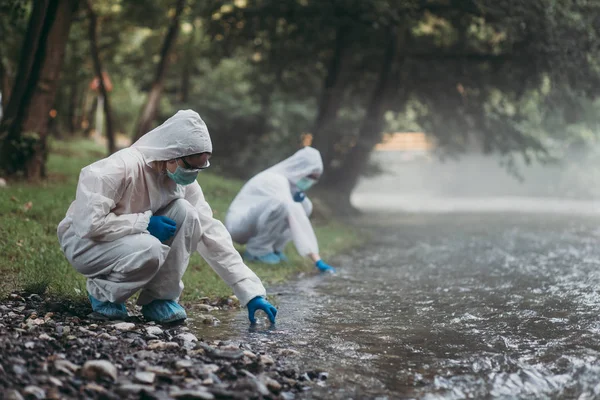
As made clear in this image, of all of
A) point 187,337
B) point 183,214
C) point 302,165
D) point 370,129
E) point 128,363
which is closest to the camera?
point 128,363

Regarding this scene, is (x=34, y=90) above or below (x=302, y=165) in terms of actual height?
above

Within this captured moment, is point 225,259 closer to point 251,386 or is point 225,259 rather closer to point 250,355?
point 250,355

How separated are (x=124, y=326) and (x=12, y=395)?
1.73 m

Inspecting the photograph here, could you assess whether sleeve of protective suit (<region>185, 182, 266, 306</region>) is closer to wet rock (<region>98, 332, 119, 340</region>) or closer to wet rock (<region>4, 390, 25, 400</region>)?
wet rock (<region>98, 332, 119, 340</region>)

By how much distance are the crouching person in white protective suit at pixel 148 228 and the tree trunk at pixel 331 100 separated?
13.2 metres

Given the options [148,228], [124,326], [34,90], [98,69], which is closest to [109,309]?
[124,326]

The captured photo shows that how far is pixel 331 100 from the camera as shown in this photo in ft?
62.1

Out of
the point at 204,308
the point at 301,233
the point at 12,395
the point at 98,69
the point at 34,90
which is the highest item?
the point at 98,69

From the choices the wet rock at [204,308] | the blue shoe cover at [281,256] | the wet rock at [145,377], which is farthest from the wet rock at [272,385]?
the blue shoe cover at [281,256]

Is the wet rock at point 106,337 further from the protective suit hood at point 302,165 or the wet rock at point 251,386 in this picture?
the protective suit hood at point 302,165

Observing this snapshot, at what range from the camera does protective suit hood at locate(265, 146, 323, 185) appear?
31.0 ft

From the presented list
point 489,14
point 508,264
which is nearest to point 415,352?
point 508,264

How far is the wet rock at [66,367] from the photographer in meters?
3.72

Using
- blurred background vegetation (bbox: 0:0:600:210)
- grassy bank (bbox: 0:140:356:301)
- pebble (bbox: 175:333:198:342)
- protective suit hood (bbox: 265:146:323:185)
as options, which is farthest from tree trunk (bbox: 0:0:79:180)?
pebble (bbox: 175:333:198:342)
